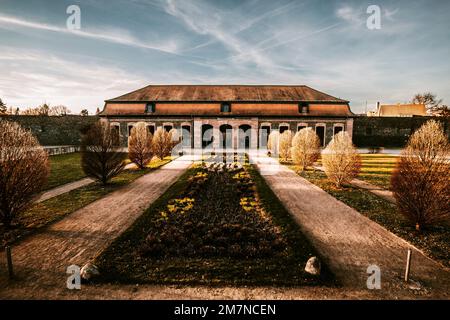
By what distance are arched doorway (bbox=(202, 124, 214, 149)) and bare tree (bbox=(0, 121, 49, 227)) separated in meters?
21.7

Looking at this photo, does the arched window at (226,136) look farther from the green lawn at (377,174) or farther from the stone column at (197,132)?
the green lawn at (377,174)

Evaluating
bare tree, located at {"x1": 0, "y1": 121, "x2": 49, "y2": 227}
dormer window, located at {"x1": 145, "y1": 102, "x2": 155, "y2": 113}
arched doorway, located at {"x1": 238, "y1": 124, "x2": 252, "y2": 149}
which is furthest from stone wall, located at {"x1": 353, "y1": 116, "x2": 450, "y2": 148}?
bare tree, located at {"x1": 0, "y1": 121, "x2": 49, "y2": 227}

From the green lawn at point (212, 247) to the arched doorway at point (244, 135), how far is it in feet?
63.7

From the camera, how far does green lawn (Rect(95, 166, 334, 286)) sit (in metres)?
4.75

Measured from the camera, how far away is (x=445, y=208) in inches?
262

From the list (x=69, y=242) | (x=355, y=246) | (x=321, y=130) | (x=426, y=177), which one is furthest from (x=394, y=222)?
(x=321, y=130)

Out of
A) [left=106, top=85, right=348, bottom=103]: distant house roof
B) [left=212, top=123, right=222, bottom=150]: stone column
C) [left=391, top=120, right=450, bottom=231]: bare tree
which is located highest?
[left=106, top=85, right=348, bottom=103]: distant house roof

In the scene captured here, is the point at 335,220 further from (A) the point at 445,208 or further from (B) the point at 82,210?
(B) the point at 82,210

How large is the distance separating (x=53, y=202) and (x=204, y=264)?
756 centimetres

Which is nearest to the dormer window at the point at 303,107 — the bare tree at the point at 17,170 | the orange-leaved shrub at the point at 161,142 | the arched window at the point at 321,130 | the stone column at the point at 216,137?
the arched window at the point at 321,130

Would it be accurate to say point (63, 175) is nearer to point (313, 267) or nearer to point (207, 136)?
point (313, 267)

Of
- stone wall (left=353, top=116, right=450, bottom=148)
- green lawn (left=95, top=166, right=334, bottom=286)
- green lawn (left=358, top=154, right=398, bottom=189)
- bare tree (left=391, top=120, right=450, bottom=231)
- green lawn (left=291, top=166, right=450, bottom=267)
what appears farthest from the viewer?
stone wall (left=353, top=116, right=450, bottom=148)

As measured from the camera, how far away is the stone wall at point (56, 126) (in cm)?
3105

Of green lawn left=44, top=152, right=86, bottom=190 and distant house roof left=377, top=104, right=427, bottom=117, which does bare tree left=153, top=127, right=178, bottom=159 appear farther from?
distant house roof left=377, top=104, right=427, bottom=117
